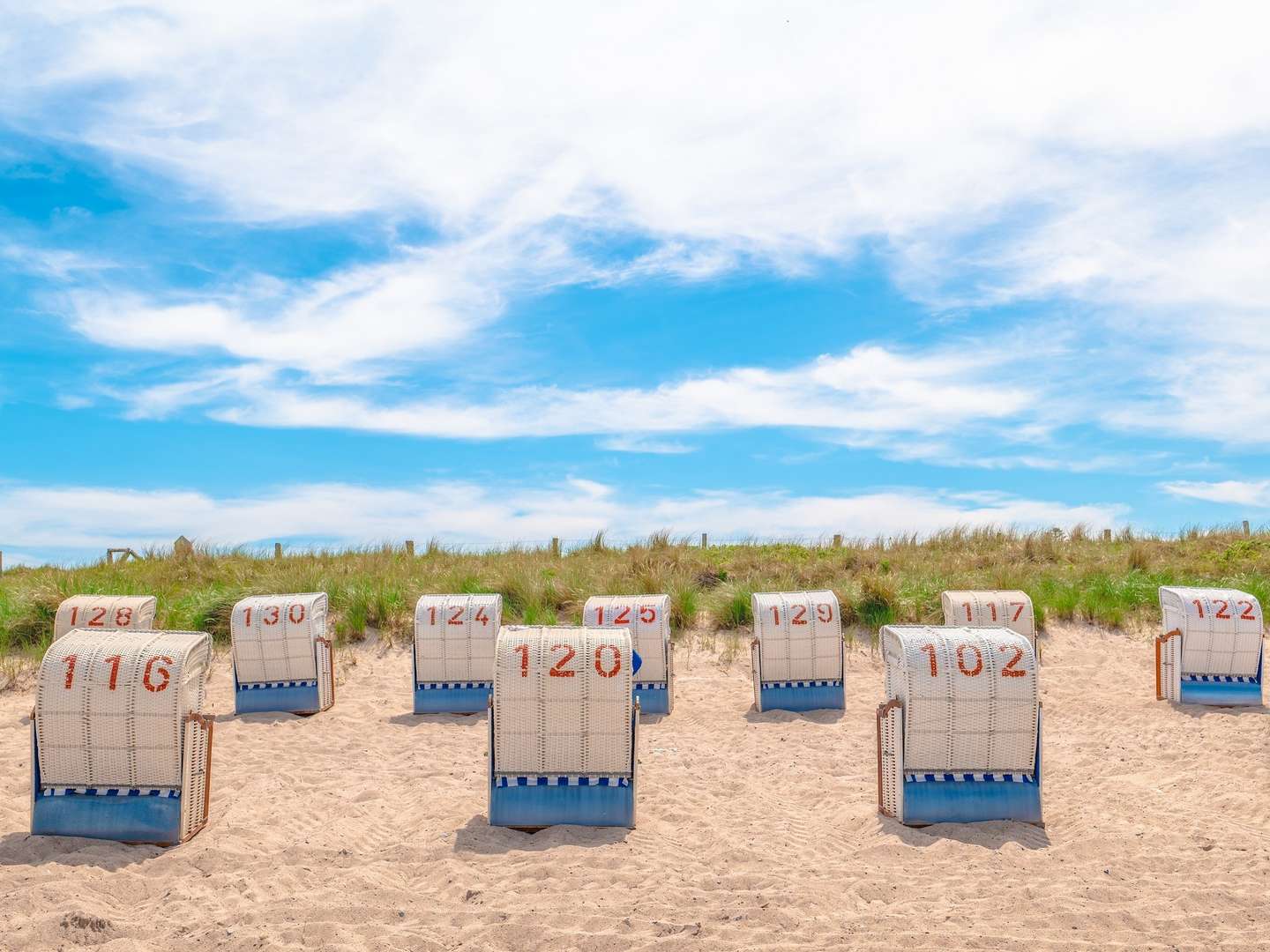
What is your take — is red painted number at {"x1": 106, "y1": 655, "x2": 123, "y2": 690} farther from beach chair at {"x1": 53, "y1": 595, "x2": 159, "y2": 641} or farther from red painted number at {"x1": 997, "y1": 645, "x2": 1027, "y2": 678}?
red painted number at {"x1": 997, "y1": 645, "x2": 1027, "y2": 678}

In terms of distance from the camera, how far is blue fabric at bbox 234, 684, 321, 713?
1293 cm

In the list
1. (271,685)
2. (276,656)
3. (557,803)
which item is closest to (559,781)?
(557,803)

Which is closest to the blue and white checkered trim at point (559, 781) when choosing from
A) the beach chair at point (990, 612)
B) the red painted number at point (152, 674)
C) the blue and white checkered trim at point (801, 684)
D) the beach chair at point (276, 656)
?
the red painted number at point (152, 674)

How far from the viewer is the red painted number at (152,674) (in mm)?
7688

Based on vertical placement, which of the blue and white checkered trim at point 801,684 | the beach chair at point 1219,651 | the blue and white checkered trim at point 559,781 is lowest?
the blue and white checkered trim at point 559,781

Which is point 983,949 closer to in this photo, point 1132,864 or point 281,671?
point 1132,864

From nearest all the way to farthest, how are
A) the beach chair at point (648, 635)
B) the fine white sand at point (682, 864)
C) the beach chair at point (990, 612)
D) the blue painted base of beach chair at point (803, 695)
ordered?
1. the fine white sand at point (682, 864)
2. the beach chair at point (648, 635)
3. the blue painted base of beach chair at point (803, 695)
4. the beach chair at point (990, 612)

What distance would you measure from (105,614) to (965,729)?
1055cm

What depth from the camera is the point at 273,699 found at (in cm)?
1296

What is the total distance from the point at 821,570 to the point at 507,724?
13580 millimetres

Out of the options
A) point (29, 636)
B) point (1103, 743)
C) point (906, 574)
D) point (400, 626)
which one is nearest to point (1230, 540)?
point (906, 574)

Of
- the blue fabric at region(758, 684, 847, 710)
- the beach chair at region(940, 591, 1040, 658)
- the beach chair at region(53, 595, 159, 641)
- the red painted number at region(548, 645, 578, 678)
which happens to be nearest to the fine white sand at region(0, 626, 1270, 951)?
the red painted number at region(548, 645, 578, 678)

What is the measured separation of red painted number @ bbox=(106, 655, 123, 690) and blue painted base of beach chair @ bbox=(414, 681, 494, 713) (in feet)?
17.6

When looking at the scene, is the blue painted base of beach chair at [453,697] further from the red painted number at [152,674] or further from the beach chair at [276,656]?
the red painted number at [152,674]
